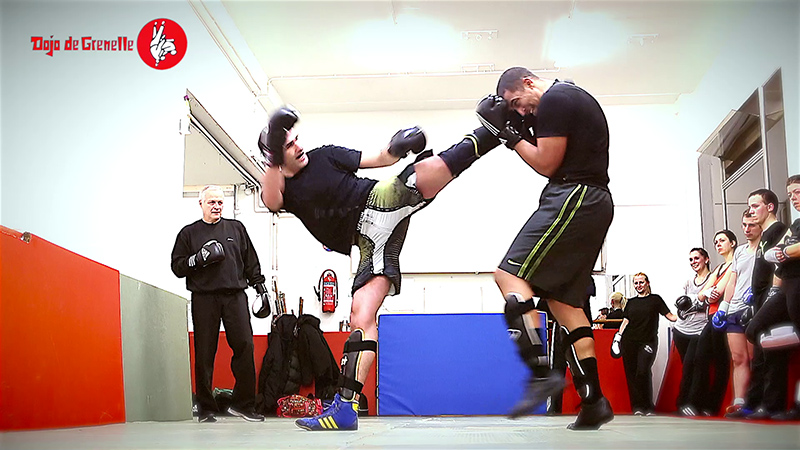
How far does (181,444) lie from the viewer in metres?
1.68

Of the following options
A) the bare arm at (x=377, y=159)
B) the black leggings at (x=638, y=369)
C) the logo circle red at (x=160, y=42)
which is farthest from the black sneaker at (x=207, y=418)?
the black leggings at (x=638, y=369)

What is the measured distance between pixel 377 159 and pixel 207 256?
1041mm

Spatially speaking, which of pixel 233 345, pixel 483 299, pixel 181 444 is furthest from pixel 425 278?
pixel 181 444

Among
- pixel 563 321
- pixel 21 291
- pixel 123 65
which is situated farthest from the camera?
pixel 123 65

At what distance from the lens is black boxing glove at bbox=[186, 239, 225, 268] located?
3578 mm

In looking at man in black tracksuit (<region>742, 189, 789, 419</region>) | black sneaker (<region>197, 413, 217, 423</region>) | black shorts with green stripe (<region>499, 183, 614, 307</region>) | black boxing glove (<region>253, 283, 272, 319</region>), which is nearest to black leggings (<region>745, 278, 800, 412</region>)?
man in black tracksuit (<region>742, 189, 789, 419</region>)

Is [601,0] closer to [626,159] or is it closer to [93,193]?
[626,159]

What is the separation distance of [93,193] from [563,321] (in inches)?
86.6

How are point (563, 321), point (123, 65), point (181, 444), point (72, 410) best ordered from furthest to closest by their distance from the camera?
point (123, 65) < point (72, 410) < point (563, 321) < point (181, 444)

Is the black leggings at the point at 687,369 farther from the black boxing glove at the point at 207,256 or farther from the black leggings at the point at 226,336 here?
the black boxing glove at the point at 207,256

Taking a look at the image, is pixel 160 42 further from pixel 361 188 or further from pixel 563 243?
pixel 563 243

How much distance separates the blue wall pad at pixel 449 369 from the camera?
4.22m

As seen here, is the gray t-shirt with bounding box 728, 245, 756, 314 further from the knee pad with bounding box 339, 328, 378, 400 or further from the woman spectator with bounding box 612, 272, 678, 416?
the knee pad with bounding box 339, 328, 378, 400

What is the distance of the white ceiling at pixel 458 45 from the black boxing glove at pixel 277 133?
0.53 meters
